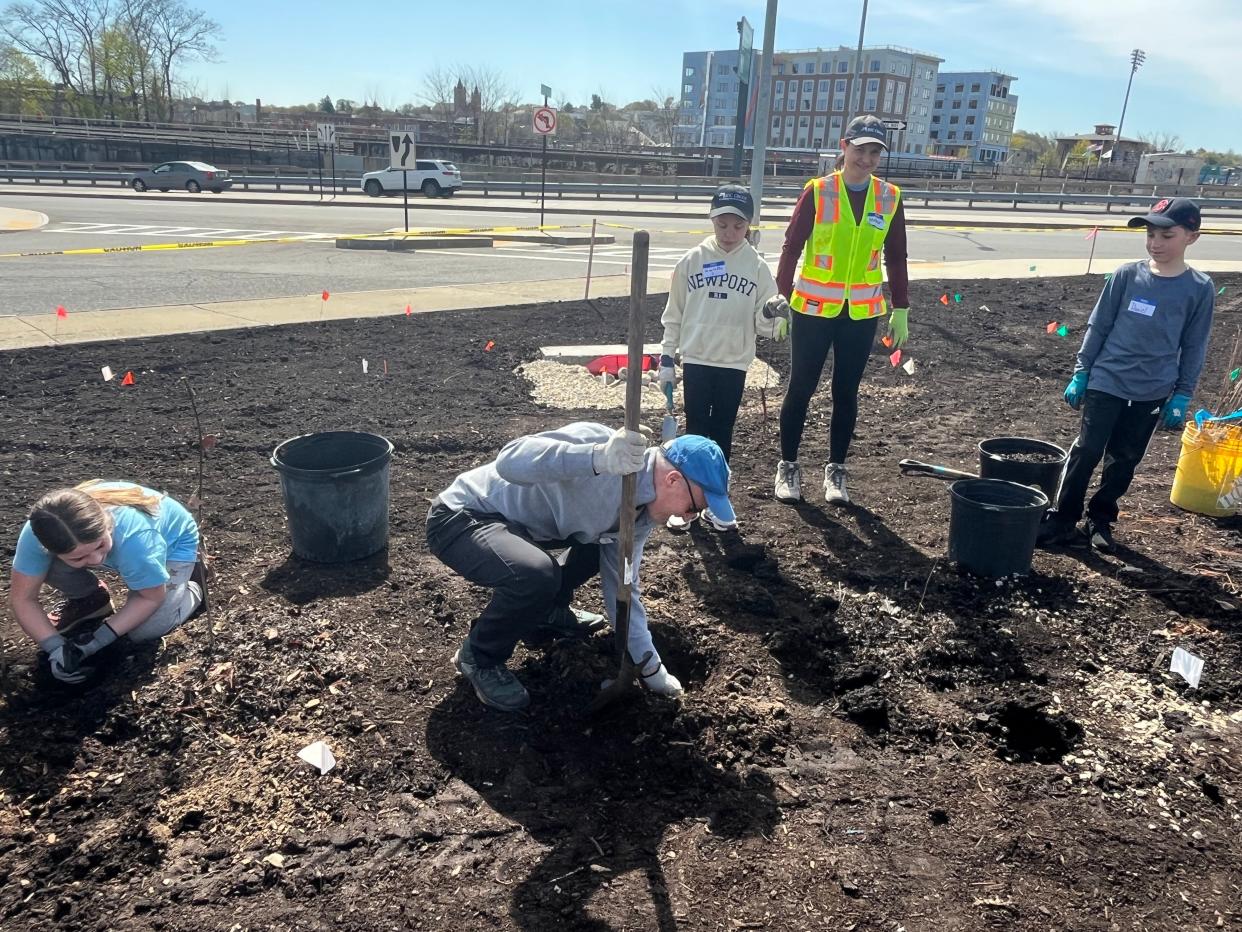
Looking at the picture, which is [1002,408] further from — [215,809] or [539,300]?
[215,809]

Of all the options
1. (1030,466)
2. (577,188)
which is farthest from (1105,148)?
(1030,466)

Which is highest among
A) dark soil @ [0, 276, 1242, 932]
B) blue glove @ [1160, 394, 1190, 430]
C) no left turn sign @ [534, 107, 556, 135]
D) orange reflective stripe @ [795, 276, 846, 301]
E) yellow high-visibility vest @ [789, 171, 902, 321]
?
no left turn sign @ [534, 107, 556, 135]

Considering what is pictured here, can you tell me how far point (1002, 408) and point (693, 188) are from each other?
31.5m

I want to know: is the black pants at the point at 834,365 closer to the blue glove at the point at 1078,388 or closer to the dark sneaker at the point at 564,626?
the blue glove at the point at 1078,388

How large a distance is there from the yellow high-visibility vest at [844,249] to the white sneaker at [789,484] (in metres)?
0.97

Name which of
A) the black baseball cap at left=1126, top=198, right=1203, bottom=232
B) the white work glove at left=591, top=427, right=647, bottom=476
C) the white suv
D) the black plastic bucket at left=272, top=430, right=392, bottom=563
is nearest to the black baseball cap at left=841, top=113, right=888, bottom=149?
the black baseball cap at left=1126, top=198, right=1203, bottom=232

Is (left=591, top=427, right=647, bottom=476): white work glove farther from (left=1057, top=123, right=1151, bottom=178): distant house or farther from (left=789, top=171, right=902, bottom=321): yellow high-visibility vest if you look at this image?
(left=1057, top=123, right=1151, bottom=178): distant house

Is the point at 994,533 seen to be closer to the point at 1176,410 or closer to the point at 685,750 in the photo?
the point at 1176,410

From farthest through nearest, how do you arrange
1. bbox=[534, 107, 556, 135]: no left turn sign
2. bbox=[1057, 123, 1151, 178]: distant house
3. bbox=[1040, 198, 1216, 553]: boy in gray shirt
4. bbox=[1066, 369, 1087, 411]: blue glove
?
bbox=[1057, 123, 1151, 178]: distant house
bbox=[534, 107, 556, 135]: no left turn sign
bbox=[1066, 369, 1087, 411]: blue glove
bbox=[1040, 198, 1216, 553]: boy in gray shirt

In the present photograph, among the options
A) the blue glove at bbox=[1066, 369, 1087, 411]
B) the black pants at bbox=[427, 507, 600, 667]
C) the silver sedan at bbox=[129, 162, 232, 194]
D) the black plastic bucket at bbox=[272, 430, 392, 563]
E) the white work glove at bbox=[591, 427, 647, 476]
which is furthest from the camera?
the silver sedan at bbox=[129, 162, 232, 194]

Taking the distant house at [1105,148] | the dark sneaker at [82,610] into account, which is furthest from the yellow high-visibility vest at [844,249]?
the distant house at [1105,148]

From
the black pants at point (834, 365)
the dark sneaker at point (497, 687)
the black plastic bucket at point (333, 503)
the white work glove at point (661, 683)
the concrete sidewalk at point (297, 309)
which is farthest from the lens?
→ the concrete sidewalk at point (297, 309)

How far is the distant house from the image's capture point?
68.7 metres

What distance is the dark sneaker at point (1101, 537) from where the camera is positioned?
4.59m
